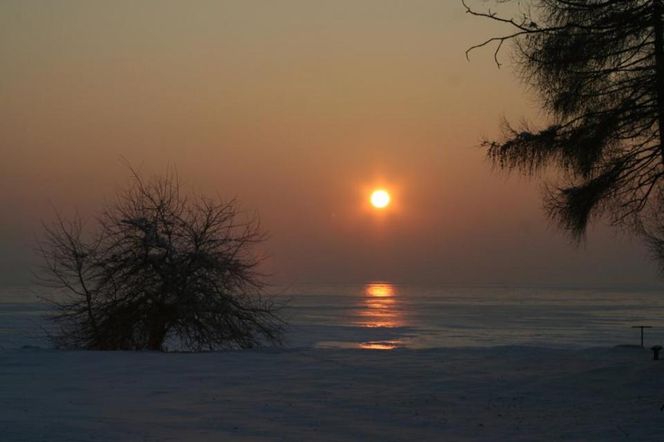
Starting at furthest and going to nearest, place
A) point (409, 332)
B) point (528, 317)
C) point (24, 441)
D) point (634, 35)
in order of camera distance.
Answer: point (528, 317) < point (409, 332) < point (634, 35) < point (24, 441)

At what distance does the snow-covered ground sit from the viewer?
12.6 metres

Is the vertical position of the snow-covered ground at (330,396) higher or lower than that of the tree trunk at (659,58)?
lower

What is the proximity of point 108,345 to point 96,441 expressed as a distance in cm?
1400

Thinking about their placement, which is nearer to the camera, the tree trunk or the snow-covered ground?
the snow-covered ground

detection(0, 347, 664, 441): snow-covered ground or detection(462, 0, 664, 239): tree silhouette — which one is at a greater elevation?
detection(462, 0, 664, 239): tree silhouette

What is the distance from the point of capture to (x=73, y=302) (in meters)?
25.7

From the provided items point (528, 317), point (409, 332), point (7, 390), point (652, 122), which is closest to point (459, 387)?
point (652, 122)

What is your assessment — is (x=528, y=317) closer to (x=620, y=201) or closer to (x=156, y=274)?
(x=156, y=274)

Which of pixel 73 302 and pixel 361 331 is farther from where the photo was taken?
pixel 361 331

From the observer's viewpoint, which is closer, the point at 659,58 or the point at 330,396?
the point at 659,58

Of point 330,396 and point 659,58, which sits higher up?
point 659,58

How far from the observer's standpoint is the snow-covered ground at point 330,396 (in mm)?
12617

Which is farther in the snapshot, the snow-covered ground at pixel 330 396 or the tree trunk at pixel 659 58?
the tree trunk at pixel 659 58

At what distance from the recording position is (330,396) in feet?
52.8
